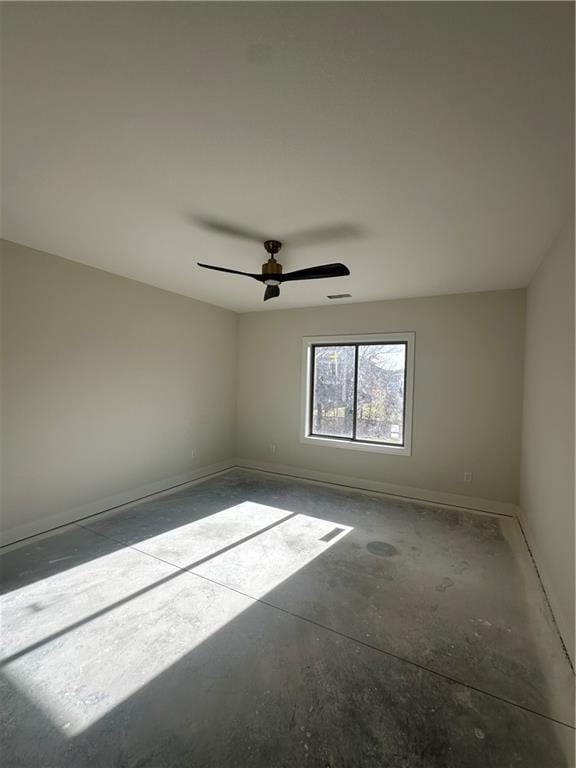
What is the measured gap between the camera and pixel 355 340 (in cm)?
473

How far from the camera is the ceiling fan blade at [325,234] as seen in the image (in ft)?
8.30

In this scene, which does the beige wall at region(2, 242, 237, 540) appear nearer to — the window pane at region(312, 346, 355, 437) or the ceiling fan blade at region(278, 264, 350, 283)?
the window pane at region(312, 346, 355, 437)

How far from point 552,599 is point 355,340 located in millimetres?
3333

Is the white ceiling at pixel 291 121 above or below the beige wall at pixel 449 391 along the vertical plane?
above

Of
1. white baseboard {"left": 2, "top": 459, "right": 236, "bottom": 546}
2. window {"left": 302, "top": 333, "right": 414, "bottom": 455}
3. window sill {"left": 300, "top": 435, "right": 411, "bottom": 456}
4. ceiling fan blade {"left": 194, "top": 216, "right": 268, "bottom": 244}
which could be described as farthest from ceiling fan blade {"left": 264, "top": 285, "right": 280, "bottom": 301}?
white baseboard {"left": 2, "top": 459, "right": 236, "bottom": 546}

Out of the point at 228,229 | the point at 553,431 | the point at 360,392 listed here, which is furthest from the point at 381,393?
the point at 228,229

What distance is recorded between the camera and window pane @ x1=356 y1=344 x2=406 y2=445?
4527mm

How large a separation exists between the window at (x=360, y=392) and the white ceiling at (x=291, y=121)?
1968mm

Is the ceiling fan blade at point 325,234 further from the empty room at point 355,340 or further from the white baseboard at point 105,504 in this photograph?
the white baseboard at point 105,504

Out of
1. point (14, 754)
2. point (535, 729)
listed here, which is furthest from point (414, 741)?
point (14, 754)

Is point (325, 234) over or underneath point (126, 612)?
over

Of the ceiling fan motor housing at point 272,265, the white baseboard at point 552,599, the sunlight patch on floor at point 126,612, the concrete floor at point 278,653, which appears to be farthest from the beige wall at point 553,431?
the ceiling fan motor housing at point 272,265

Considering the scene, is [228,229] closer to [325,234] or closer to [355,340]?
[325,234]

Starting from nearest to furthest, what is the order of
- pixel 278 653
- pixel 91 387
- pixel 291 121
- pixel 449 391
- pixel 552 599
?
pixel 291 121, pixel 278 653, pixel 552 599, pixel 91 387, pixel 449 391
